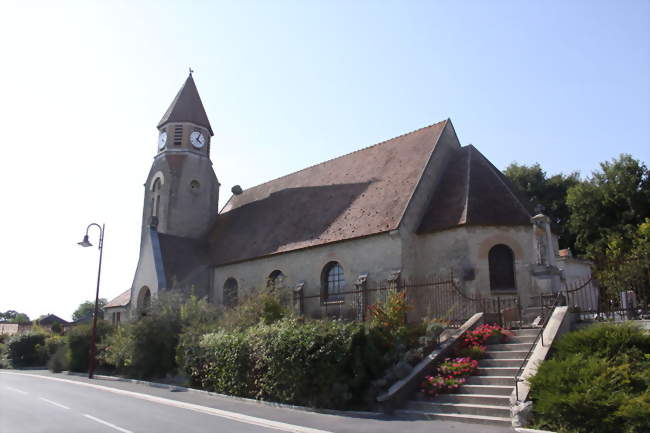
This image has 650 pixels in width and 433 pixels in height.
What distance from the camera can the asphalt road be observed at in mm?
9312

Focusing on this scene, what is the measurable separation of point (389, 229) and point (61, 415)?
39.7ft

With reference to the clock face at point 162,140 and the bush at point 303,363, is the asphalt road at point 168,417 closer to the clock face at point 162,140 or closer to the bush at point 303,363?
the bush at point 303,363

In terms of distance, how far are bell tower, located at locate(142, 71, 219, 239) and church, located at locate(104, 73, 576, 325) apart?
7cm

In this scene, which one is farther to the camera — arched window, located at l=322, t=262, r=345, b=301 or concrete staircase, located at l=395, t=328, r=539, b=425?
arched window, located at l=322, t=262, r=345, b=301

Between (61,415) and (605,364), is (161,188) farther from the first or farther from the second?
(605,364)

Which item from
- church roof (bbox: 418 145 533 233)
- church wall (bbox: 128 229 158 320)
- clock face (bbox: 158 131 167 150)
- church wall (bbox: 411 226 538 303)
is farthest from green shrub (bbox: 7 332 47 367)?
church roof (bbox: 418 145 533 233)

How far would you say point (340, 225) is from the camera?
21734mm

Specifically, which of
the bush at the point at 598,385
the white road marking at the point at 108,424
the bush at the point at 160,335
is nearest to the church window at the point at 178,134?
the bush at the point at 160,335

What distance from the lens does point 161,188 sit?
102 feet

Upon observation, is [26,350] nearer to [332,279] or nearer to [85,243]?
[85,243]

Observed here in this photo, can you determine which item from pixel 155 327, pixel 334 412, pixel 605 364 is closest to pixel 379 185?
pixel 155 327

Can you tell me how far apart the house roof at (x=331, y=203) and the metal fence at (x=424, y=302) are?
2403 mm

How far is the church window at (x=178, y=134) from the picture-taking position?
3184 cm

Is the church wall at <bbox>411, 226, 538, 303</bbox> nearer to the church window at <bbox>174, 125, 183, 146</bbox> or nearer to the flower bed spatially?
the flower bed
